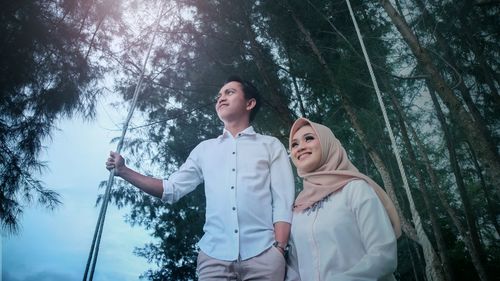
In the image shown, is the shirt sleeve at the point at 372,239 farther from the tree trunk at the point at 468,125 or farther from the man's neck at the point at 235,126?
the tree trunk at the point at 468,125

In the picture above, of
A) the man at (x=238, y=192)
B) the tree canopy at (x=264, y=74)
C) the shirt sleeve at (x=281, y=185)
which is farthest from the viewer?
the tree canopy at (x=264, y=74)

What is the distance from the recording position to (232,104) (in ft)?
5.27

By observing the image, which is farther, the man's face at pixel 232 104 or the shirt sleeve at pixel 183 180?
the man's face at pixel 232 104

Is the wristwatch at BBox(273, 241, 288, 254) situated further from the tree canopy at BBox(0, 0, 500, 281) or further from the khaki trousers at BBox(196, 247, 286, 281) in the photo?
the tree canopy at BBox(0, 0, 500, 281)

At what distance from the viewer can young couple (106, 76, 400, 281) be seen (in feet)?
3.32

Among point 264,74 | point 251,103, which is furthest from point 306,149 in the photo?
point 264,74

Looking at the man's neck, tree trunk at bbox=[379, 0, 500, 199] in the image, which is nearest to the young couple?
the man's neck

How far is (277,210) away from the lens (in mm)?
1307

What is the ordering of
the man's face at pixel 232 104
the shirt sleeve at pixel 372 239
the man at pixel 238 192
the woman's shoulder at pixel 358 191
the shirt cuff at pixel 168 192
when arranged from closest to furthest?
the shirt sleeve at pixel 372 239
the woman's shoulder at pixel 358 191
the man at pixel 238 192
the shirt cuff at pixel 168 192
the man's face at pixel 232 104

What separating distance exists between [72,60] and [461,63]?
545 centimetres

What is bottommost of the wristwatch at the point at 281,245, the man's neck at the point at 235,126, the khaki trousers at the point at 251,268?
Result: the khaki trousers at the point at 251,268

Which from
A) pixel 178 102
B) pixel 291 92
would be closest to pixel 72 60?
pixel 178 102

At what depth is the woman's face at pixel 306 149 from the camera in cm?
125

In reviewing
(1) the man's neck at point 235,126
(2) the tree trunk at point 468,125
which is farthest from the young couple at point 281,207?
(2) the tree trunk at point 468,125
